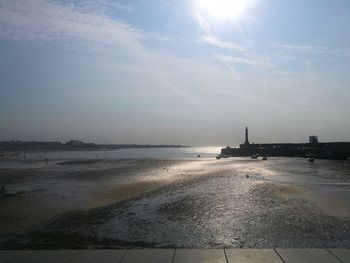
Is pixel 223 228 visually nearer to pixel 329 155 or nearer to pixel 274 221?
pixel 274 221

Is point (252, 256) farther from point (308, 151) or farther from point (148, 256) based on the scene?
point (308, 151)

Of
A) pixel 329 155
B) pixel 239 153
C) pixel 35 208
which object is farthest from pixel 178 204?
pixel 239 153

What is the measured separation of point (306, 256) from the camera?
717 cm

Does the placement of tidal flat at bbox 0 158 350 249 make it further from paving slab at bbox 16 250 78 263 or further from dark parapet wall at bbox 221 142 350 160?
dark parapet wall at bbox 221 142 350 160

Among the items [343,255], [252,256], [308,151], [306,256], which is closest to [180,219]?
[252,256]

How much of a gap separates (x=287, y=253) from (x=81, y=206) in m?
12.9

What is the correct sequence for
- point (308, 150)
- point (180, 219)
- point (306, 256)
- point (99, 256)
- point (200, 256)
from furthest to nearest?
point (308, 150) → point (180, 219) → point (99, 256) → point (200, 256) → point (306, 256)

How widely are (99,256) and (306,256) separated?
3.76 m

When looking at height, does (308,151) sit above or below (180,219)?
above

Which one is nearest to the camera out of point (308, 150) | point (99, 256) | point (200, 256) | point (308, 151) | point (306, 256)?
point (306, 256)

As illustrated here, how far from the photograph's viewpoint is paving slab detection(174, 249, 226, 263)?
280 inches

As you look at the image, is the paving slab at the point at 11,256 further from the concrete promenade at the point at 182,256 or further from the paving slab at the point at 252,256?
the paving slab at the point at 252,256

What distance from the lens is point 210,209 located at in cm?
1627

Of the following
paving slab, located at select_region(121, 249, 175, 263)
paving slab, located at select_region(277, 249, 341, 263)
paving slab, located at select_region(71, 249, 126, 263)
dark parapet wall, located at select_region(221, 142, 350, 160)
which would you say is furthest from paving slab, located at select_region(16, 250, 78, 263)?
dark parapet wall, located at select_region(221, 142, 350, 160)
